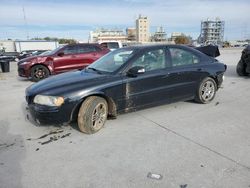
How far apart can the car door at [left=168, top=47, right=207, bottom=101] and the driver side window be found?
23cm

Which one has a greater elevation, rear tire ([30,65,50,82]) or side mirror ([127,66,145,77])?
side mirror ([127,66,145,77])

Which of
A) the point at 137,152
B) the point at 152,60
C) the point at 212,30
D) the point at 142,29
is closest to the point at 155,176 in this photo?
the point at 137,152

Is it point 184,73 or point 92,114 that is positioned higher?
point 184,73

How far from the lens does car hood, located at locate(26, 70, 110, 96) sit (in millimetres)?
4027

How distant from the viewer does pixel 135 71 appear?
448 centimetres

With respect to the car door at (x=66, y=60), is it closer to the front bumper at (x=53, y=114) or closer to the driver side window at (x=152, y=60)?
the driver side window at (x=152, y=60)

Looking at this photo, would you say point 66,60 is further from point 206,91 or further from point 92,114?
point 92,114

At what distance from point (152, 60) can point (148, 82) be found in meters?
0.51

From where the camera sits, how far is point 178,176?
2.90 m

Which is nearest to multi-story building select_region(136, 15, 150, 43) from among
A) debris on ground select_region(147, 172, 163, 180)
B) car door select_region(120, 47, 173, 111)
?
car door select_region(120, 47, 173, 111)

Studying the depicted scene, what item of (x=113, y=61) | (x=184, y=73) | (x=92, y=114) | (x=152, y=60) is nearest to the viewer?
(x=92, y=114)

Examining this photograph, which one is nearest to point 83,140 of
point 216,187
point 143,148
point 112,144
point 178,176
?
point 112,144

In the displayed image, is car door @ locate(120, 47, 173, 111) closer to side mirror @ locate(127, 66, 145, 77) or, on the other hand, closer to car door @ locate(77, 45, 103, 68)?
side mirror @ locate(127, 66, 145, 77)

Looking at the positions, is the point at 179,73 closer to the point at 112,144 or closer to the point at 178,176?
the point at 112,144
